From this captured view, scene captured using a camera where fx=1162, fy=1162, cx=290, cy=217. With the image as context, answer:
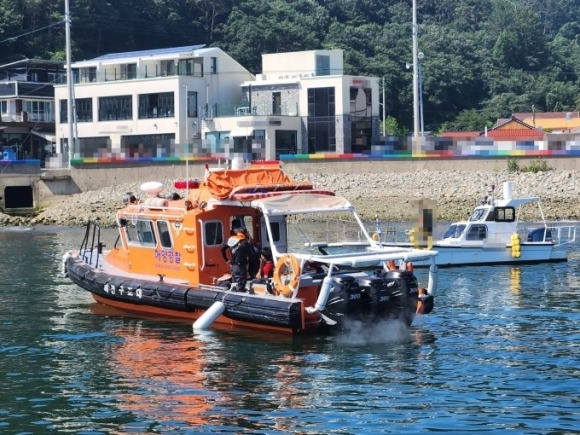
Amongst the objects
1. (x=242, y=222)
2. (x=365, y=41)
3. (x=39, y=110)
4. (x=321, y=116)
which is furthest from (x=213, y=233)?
(x=365, y=41)

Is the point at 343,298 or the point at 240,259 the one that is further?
the point at 240,259

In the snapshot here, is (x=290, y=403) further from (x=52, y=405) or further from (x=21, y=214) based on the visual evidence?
(x=21, y=214)

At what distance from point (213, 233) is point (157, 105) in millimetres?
50509

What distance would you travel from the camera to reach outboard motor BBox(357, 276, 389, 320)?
66.7 ft

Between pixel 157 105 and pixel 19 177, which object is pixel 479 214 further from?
pixel 157 105

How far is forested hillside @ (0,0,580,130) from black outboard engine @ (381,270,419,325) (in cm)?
7472

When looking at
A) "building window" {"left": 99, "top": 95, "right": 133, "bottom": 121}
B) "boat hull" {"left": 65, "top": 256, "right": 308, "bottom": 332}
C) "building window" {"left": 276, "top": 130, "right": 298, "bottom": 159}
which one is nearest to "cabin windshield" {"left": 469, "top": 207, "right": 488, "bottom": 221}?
"boat hull" {"left": 65, "top": 256, "right": 308, "bottom": 332}

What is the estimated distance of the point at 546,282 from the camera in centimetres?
2959

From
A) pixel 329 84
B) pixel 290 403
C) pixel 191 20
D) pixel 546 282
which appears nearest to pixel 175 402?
pixel 290 403

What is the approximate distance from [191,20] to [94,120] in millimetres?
39867

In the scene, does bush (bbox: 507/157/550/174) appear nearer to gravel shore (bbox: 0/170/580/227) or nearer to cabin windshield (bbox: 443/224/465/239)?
gravel shore (bbox: 0/170/580/227)

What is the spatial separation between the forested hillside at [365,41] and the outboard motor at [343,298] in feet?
246

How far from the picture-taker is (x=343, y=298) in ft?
66.0

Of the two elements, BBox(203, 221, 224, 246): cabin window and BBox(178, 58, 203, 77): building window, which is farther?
BBox(178, 58, 203, 77): building window
